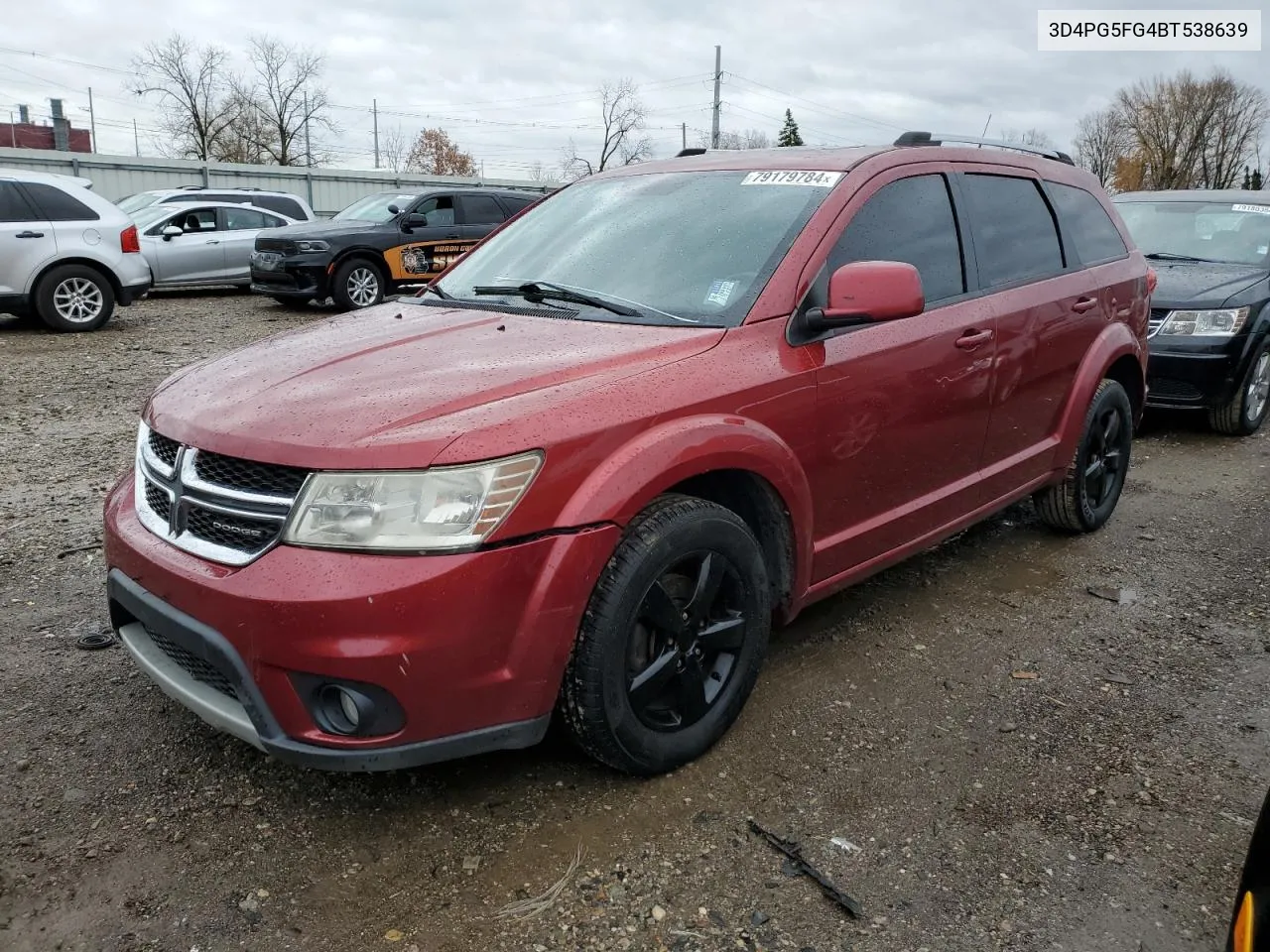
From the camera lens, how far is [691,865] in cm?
247

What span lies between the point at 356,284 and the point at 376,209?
4.83ft

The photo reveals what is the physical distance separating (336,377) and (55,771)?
1370 millimetres

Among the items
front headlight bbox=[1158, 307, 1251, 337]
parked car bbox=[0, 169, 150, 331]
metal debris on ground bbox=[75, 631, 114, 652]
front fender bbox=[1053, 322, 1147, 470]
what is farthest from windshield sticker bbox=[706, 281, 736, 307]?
parked car bbox=[0, 169, 150, 331]

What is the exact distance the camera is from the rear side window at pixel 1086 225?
4.42 meters

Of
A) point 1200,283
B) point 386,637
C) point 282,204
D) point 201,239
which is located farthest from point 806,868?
point 282,204

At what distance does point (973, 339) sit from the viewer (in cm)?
361

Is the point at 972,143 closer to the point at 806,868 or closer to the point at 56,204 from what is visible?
the point at 806,868

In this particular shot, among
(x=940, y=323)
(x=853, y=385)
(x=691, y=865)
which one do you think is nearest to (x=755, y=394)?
(x=853, y=385)

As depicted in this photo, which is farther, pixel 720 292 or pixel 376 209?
pixel 376 209

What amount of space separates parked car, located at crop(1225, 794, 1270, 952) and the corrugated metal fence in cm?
2256

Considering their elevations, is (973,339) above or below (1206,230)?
below

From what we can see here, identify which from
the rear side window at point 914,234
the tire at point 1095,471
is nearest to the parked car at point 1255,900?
the rear side window at point 914,234

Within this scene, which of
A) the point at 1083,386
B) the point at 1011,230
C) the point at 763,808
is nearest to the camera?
the point at 763,808

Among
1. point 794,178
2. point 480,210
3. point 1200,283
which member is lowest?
point 1200,283
